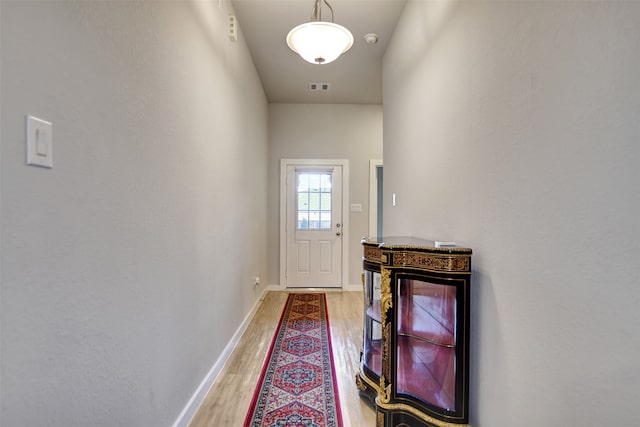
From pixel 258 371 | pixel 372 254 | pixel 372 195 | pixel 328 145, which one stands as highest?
pixel 328 145

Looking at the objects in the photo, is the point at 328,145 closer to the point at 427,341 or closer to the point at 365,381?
the point at 365,381

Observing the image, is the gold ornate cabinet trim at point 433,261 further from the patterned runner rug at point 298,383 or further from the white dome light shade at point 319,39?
the white dome light shade at point 319,39

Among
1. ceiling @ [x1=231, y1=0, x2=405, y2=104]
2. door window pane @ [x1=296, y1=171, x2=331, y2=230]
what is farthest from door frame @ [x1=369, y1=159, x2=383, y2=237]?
ceiling @ [x1=231, y1=0, x2=405, y2=104]

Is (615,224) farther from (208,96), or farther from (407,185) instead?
(208,96)

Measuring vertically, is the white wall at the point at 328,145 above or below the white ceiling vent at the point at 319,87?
below

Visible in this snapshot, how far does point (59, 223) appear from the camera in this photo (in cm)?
87

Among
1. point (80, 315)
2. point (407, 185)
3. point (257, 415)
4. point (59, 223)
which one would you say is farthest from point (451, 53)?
point (257, 415)

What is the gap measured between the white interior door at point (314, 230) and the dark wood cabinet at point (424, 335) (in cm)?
327

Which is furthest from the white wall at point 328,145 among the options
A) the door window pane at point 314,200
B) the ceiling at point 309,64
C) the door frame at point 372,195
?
the door window pane at point 314,200

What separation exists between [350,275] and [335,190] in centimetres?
135

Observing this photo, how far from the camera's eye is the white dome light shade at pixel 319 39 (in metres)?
2.00

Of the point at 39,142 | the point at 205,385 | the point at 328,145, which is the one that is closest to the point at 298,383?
the point at 205,385

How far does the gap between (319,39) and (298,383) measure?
2312mm

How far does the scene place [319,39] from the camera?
2.07 meters
